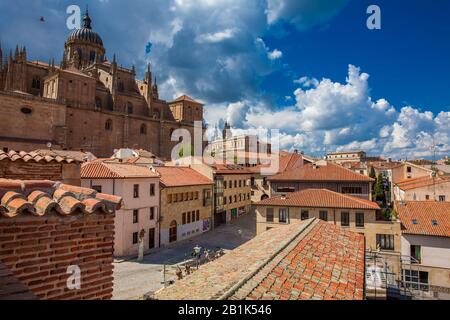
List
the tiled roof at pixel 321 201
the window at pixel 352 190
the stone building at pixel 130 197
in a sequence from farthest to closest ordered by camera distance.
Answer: the window at pixel 352 190 < the stone building at pixel 130 197 < the tiled roof at pixel 321 201

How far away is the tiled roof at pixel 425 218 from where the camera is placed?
2111 centimetres

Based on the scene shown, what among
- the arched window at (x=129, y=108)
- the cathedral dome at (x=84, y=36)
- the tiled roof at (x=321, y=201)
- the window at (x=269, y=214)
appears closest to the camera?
the tiled roof at (x=321, y=201)

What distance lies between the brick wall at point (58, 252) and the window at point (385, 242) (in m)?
23.8

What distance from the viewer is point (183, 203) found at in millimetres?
32438

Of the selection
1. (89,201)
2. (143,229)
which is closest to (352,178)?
(143,229)

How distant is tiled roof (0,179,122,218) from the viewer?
3.57 meters

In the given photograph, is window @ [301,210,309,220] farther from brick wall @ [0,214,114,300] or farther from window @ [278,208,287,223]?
brick wall @ [0,214,114,300]

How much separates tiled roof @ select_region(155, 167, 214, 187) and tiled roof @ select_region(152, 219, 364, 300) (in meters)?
21.5

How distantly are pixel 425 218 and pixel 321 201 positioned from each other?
7.89 m

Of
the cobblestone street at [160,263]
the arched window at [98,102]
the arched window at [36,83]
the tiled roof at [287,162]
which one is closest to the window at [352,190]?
the cobblestone street at [160,263]

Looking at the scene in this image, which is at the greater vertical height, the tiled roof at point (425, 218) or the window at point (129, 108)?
the window at point (129, 108)

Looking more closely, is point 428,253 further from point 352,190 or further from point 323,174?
A: point 323,174

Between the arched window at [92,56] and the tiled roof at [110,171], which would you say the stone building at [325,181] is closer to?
the tiled roof at [110,171]

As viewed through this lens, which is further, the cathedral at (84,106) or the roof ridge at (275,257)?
the cathedral at (84,106)
